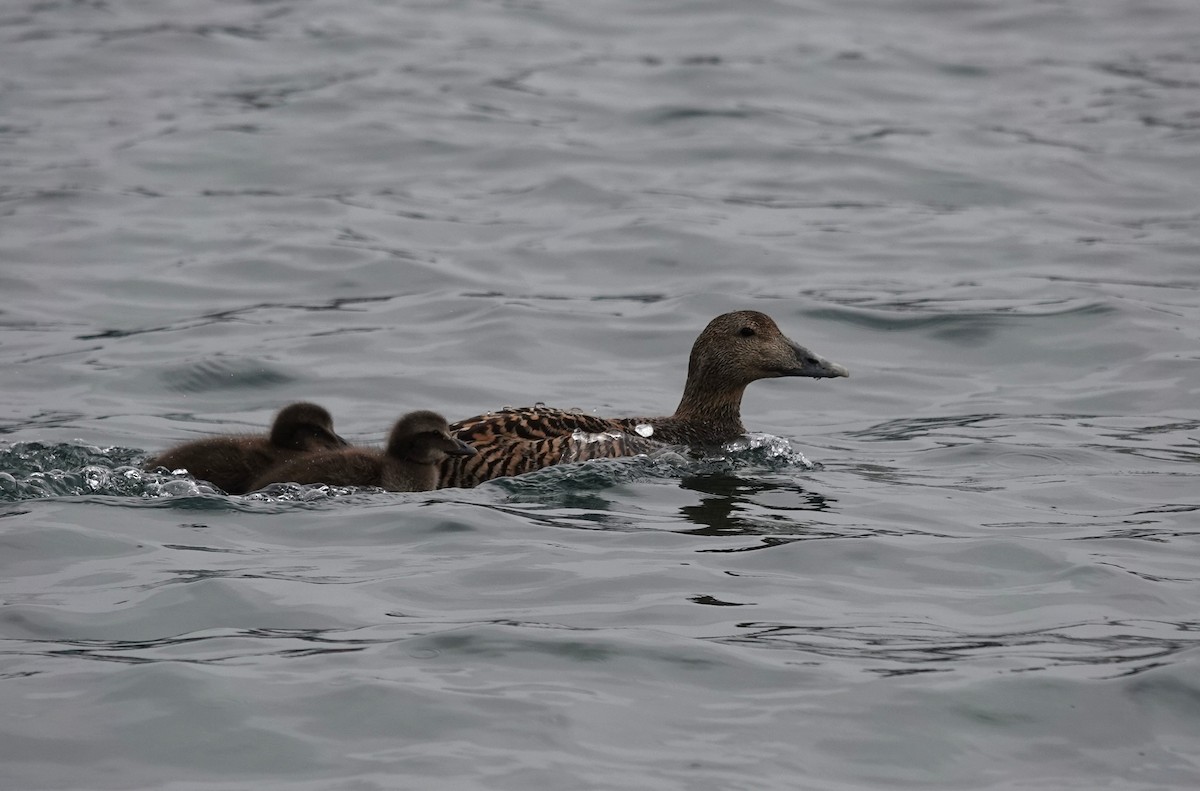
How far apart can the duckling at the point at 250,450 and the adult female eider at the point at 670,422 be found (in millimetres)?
671

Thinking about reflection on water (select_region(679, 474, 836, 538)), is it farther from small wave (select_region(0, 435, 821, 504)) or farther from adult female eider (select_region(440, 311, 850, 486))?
adult female eider (select_region(440, 311, 850, 486))

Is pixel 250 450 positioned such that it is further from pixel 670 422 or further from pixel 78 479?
pixel 670 422

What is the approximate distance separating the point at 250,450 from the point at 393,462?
743 millimetres

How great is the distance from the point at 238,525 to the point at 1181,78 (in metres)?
15.6

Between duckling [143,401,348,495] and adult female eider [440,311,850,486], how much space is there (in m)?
0.67

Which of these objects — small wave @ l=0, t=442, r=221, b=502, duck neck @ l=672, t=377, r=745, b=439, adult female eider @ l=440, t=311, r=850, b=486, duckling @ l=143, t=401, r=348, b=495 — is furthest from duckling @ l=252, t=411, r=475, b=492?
duck neck @ l=672, t=377, r=745, b=439

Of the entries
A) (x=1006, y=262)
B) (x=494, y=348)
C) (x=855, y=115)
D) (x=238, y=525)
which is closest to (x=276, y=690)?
(x=238, y=525)

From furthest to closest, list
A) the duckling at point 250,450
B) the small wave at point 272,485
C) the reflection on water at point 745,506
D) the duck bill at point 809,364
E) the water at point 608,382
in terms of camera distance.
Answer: the duck bill at point 809,364 < the duckling at point 250,450 < the small wave at point 272,485 < the reflection on water at point 745,506 < the water at point 608,382

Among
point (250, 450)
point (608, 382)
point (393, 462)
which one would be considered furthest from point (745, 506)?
point (608, 382)

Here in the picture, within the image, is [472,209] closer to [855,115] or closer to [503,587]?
[855,115]

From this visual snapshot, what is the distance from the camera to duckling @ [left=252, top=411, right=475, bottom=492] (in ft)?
29.5

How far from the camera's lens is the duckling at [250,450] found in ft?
29.9

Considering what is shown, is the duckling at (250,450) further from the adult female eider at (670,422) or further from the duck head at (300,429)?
the adult female eider at (670,422)

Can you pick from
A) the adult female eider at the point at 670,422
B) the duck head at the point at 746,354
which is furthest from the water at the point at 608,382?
the duck head at the point at 746,354
